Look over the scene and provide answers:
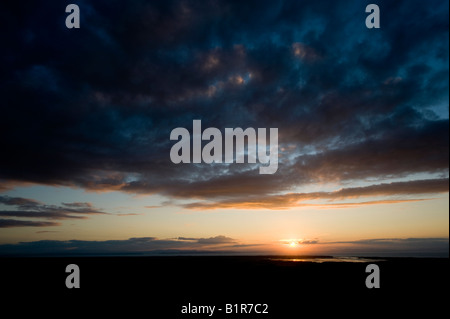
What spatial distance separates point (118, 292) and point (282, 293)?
13.1 metres

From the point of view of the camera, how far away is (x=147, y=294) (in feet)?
69.1

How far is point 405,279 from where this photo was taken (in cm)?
2831

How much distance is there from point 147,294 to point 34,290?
1048 cm

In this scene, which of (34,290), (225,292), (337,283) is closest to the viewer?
(225,292)
